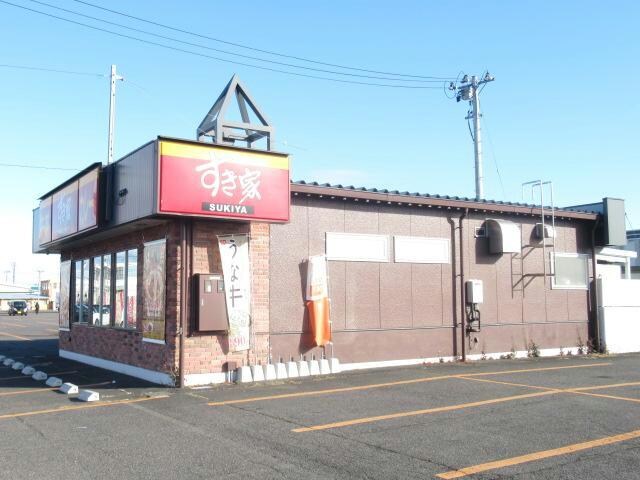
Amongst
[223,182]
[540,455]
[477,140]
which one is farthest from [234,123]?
[477,140]

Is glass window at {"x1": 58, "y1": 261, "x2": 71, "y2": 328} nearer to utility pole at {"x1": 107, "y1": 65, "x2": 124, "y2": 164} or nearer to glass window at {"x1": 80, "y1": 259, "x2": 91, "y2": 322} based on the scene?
glass window at {"x1": 80, "y1": 259, "x2": 91, "y2": 322}

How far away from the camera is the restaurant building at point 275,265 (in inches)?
480

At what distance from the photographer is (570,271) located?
62.4 feet

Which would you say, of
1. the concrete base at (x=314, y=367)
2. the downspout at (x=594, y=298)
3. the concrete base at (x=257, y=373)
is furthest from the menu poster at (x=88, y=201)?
the downspout at (x=594, y=298)

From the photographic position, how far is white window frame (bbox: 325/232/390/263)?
1449cm

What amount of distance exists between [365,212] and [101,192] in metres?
6.20

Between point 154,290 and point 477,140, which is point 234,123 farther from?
point 477,140

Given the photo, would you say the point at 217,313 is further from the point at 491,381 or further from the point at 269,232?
the point at 491,381

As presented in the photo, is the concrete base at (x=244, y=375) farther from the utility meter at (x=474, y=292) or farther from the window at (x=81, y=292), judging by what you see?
the utility meter at (x=474, y=292)

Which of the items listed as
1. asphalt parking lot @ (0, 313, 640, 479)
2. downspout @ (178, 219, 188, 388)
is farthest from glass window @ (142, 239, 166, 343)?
asphalt parking lot @ (0, 313, 640, 479)

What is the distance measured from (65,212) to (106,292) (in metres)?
2.29

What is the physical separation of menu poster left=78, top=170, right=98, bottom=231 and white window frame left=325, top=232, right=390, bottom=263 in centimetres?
526

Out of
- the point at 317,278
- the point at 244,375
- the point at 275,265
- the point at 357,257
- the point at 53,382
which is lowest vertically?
the point at 53,382

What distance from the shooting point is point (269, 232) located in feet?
44.5
